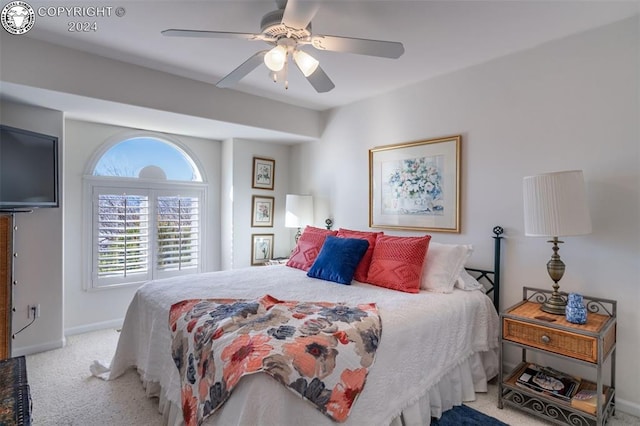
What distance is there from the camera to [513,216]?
107 inches

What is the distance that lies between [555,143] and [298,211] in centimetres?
275

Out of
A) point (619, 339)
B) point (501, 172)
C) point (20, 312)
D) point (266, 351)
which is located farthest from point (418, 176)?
point (20, 312)

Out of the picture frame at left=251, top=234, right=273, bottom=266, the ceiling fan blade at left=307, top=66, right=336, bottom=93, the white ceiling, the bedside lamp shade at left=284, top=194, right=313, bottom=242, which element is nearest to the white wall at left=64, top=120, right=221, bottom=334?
the white ceiling

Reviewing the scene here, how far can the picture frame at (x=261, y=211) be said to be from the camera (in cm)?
457

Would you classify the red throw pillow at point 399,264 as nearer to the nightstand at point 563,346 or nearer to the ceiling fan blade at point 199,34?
the nightstand at point 563,346

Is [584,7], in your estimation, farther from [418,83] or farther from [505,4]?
[418,83]

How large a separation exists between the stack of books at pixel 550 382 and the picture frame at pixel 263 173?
139 inches

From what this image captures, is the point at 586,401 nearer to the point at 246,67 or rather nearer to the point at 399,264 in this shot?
the point at 399,264

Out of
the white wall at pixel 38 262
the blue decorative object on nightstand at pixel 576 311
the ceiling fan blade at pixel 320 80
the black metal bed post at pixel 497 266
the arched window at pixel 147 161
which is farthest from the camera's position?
the arched window at pixel 147 161

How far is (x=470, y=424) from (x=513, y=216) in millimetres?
1559

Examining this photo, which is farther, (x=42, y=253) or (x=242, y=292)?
(x=42, y=253)

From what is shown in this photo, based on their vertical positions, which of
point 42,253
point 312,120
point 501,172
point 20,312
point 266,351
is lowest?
point 20,312

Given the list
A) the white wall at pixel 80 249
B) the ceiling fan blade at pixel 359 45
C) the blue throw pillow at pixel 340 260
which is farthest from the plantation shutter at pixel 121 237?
the ceiling fan blade at pixel 359 45

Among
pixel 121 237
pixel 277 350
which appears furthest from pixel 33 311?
pixel 277 350
